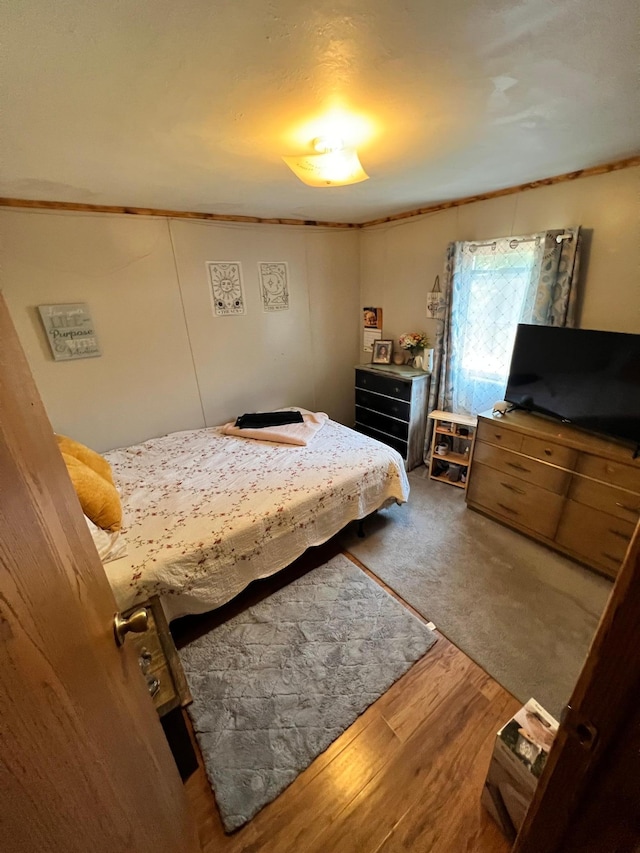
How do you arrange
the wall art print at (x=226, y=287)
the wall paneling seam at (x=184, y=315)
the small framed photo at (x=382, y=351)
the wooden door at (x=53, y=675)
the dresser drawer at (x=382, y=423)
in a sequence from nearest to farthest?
the wooden door at (x=53, y=675) → the wall paneling seam at (x=184, y=315) → the wall art print at (x=226, y=287) → the dresser drawer at (x=382, y=423) → the small framed photo at (x=382, y=351)

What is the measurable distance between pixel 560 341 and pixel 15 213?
11.5 feet

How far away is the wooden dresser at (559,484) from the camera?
1916 millimetres

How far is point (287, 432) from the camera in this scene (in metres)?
2.79

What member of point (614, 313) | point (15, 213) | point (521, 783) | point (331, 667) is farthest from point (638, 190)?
point (15, 213)

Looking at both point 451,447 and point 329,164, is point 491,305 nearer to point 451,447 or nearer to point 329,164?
point 451,447

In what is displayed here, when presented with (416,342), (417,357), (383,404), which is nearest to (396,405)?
(383,404)

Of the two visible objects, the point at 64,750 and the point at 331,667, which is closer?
the point at 64,750

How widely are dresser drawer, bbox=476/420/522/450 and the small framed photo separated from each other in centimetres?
139

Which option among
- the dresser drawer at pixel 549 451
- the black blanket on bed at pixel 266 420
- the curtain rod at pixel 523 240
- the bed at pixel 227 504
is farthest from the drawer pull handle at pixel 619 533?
the black blanket on bed at pixel 266 420

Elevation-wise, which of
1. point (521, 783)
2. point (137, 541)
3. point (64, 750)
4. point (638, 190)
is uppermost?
point (638, 190)

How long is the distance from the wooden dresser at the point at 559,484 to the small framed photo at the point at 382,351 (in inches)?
53.5

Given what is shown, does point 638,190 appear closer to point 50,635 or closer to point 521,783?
point 521,783

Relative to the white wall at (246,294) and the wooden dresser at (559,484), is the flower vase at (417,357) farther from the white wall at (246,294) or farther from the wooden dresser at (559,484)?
the wooden dresser at (559,484)

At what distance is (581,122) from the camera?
1.39 meters
